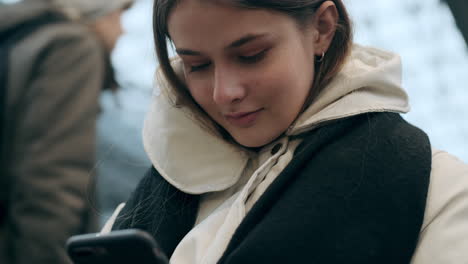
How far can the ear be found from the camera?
1.16m

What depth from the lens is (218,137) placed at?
124 cm

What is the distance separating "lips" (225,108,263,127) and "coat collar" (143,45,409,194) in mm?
67

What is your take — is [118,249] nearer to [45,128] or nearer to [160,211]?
[160,211]

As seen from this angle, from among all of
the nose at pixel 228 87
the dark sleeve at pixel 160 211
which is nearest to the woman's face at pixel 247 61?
the nose at pixel 228 87

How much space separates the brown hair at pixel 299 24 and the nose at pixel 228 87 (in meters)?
0.11

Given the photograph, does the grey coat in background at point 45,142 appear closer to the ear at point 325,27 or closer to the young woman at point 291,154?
the young woman at point 291,154

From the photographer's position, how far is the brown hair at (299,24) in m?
1.08

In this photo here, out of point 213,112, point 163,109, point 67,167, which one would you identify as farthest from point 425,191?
point 67,167

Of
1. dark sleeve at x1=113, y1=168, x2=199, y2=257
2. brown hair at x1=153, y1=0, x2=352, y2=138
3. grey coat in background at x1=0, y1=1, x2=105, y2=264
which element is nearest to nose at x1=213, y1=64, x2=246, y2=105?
brown hair at x1=153, y1=0, x2=352, y2=138

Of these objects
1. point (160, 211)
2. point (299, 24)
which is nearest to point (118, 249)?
point (160, 211)

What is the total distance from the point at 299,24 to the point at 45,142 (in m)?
0.86

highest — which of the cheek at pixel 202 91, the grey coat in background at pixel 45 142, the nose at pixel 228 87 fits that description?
the nose at pixel 228 87

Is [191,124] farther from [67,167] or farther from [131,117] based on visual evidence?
[131,117]

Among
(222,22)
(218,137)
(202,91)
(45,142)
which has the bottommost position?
(45,142)
